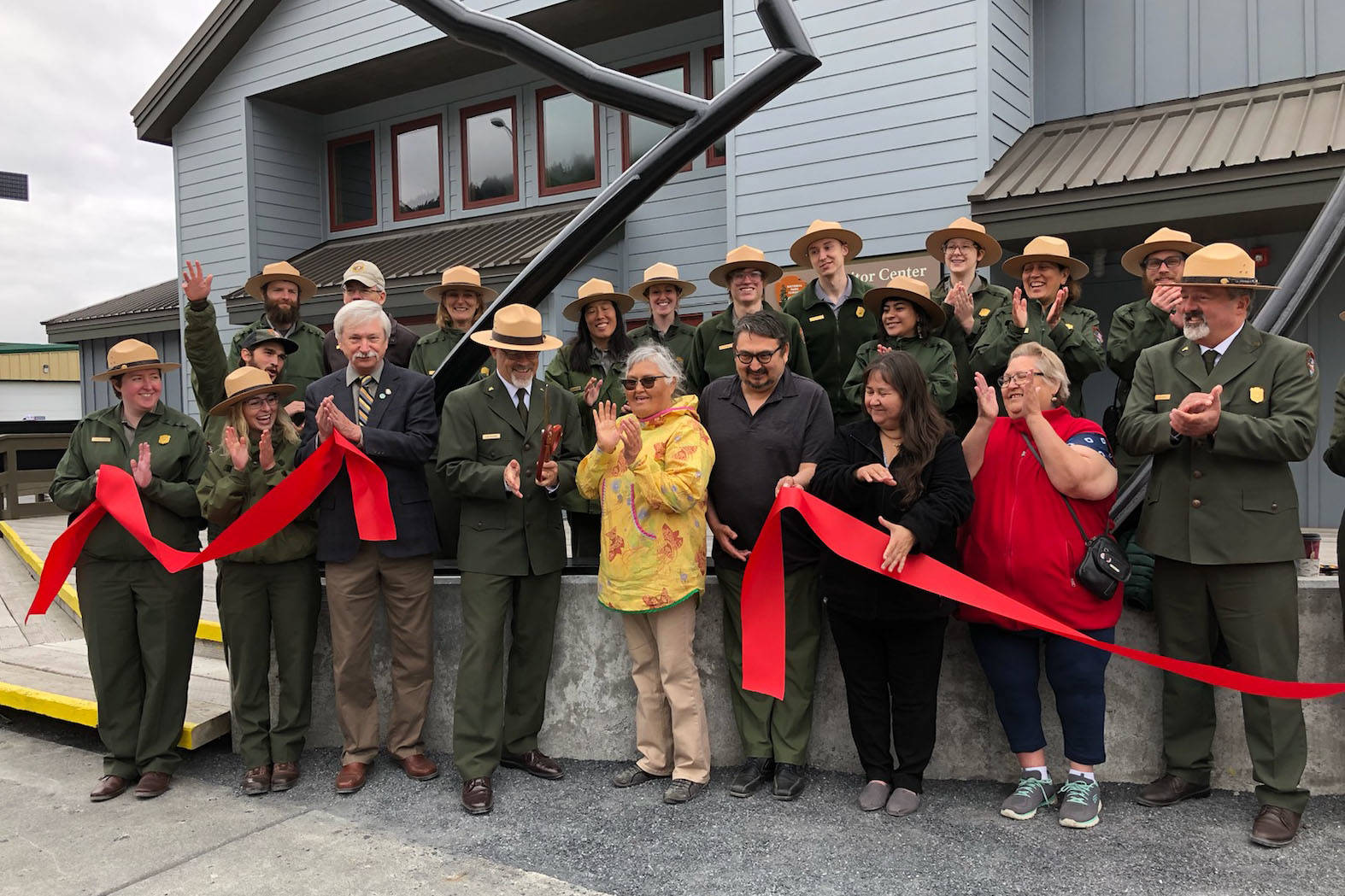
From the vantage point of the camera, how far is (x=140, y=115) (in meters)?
13.2

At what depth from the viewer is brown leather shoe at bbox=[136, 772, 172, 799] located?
414 cm

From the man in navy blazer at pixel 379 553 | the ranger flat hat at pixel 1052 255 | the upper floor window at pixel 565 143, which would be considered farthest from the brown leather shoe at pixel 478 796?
the upper floor window at pixel 565 143

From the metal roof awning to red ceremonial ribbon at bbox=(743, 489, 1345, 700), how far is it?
440 centimetres

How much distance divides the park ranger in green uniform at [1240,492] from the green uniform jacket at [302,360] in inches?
156

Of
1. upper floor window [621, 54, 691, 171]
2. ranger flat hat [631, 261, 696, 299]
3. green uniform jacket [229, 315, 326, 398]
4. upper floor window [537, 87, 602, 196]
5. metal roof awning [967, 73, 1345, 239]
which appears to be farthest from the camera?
upper floor window [537, 87, 602, 196]

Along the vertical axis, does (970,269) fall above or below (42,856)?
above

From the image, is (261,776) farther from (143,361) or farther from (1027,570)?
(1027,570)

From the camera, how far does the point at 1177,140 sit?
7.48 m

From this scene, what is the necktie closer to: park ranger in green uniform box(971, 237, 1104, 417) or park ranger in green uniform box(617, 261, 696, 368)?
park ranger in green uniform box(617, 261, 696, 368)

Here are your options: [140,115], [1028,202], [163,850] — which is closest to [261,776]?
[163,850]

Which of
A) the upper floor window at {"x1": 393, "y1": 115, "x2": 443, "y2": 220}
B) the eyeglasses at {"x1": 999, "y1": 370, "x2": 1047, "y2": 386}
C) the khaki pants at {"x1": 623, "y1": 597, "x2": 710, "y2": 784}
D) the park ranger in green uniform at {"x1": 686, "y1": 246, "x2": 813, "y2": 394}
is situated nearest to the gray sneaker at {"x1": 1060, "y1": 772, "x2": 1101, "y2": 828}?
the khaki pants at {"x1": 623, "y1": 597, "x2": 710, "y2": 784}

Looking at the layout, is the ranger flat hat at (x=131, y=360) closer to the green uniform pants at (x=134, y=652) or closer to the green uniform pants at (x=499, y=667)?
the green uniform pants at (x=134, y=652)

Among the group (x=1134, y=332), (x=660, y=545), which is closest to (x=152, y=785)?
(x=660, y=545)

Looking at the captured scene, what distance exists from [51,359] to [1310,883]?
142ft
